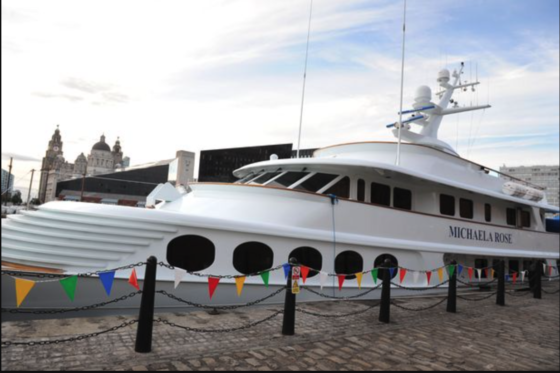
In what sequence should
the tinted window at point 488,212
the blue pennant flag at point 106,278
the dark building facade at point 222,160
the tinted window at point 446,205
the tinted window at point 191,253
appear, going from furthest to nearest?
the dark building facade at point 222,160 → the tinted window at point 488,212 → the tinted window at point 446,205 → the tinted window at point 191,253 → the blue pennant flag at point 106,278

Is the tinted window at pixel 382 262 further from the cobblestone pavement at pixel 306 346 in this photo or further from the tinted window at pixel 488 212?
the tinted window at pixel 488 212

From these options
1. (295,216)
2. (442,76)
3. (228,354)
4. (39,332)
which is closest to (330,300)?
(295,216)

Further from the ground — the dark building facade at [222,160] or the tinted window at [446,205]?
the dark building facade at [222,160]

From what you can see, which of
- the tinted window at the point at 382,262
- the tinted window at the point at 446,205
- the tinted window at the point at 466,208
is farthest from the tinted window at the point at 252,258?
the tinted window at the point at 466,208

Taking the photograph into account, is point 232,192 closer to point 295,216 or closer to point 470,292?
point 295,216

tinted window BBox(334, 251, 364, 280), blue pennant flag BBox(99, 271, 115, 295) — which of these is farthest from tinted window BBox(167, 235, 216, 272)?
tinted window BBox(334, 251, 364, 280)

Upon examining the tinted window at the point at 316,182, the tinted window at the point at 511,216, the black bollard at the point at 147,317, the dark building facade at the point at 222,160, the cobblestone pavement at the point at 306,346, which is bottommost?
the cobblestone pavement at the point at 306,346

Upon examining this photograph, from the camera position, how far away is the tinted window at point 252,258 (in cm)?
684

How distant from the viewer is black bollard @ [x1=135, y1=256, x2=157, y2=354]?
440 cm

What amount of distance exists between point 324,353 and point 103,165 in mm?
140240

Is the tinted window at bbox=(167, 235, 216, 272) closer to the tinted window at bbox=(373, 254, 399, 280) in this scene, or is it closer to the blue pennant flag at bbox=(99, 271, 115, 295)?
the blue pennant flag at bbox=(99, 271, 115, 295)

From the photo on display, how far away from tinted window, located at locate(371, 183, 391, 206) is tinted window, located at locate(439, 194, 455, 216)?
193cm

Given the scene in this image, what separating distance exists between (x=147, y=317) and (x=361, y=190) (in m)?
6.12

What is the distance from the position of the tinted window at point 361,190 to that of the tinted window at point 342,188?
0.37 meters
